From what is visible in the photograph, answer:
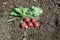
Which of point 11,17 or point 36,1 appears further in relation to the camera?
point 36,1

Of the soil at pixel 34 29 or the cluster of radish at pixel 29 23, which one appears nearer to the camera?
the soil at pixel 34 29

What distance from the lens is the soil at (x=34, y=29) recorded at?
13.8ft

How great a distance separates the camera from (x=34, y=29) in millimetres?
4340

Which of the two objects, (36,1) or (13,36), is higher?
(36,1)

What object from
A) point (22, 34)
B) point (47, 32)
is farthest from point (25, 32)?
point (47, 32)

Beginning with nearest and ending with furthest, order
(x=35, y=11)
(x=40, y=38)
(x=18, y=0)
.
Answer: (x=40, y=38) → (x=35, y=11) → (x=18, y=0)

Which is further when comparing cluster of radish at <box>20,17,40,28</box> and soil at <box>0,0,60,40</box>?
cluster of radish at <box>20,17,40,28</box>

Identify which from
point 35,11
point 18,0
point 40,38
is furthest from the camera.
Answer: point 18,0

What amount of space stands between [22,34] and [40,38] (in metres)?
0.34

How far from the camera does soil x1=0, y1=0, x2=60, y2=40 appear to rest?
420cm

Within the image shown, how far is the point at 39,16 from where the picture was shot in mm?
4633

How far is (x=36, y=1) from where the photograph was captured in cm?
503

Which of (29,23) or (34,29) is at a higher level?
(29,23)

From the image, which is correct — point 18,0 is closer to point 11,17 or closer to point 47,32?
point 11,17
